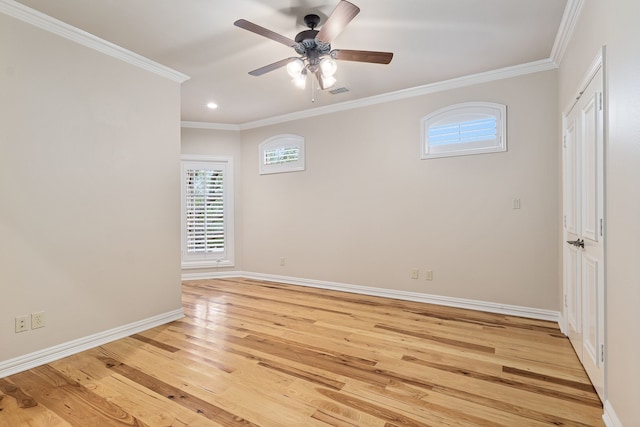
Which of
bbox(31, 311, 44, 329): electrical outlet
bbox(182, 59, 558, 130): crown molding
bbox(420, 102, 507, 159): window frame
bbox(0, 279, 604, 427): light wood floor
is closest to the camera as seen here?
bbox(0, 279, 604, 427): light wood floor

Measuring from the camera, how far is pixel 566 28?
2.66m

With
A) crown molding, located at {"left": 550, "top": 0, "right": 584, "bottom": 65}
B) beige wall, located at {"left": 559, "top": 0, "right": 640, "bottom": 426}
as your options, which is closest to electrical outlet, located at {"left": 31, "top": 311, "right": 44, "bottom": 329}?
beige wall, located at {"left": 559, "top": 0, "right": 640, "bottom": 426}

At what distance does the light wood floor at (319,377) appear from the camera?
1.86m

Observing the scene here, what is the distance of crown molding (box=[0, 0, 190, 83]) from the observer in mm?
2367

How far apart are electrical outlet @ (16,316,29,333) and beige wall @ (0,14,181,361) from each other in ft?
0.13

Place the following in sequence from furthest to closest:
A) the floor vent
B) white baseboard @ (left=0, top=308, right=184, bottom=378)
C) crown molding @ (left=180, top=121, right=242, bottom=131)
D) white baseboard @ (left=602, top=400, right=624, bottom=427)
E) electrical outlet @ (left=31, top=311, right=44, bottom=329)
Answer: crown molding @ (left=180, top=121, right=242, bottom=131) → the floor vent → electrical outlet @ (left=31, top=311, right=44, bottom=329) → white baseboard @ (left=0, top=308, right=184, bottom=378) → white baseboard @ (left=602, top=400, right=624, bottom=427)

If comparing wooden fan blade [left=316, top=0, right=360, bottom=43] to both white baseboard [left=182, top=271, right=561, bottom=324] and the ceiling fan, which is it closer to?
the ceiling fan

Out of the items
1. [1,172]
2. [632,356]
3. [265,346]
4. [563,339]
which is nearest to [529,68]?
[563,339]

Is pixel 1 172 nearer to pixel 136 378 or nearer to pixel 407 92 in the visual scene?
pixel 136 378

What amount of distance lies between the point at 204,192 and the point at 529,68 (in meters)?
5.01

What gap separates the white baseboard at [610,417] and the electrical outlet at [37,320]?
382cm

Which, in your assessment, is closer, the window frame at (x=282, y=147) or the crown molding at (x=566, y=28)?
the crown molding at (x=566, y=28)


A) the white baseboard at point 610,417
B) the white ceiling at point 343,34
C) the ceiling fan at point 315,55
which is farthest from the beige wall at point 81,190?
the white baseboard at point 610,417

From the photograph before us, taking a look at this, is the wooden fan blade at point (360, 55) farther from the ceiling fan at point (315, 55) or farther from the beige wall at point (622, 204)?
the beige wall at point (622, 204)
